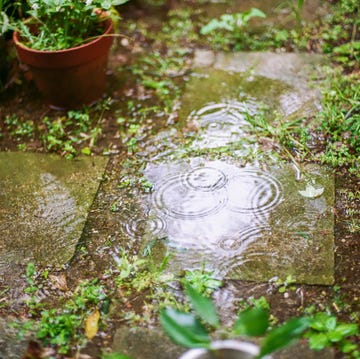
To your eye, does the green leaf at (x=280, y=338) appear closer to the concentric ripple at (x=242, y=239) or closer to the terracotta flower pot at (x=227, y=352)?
the terracotta flower pot at (x=227, y=352)

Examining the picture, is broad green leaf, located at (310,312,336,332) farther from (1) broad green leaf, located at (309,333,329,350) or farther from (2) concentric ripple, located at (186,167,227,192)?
(2) concentric ripple, located at (186,167,227,192)

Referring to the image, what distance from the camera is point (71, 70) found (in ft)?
9.82

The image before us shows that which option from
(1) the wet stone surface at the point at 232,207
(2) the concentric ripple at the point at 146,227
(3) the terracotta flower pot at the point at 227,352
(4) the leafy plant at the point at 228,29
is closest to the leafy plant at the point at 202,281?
(1) the wet stone surface at the point at 232,207

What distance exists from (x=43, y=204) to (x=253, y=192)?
1.04 m

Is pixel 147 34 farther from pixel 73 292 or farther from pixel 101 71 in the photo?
pixel 73 292

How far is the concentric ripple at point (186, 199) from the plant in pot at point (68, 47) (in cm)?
94

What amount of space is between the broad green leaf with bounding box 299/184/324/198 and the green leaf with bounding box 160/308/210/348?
1.10m

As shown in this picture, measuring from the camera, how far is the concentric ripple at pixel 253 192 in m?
2.40

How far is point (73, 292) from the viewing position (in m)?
2.12

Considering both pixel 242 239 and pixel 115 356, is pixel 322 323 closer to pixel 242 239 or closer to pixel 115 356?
pixel 242 239

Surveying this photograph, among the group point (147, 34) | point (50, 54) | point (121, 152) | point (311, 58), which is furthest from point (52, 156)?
point (311, 58)

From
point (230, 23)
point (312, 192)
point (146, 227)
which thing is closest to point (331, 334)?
point (312, 192)

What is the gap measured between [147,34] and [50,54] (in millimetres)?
1158

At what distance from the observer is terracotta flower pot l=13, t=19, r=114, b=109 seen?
291cm
